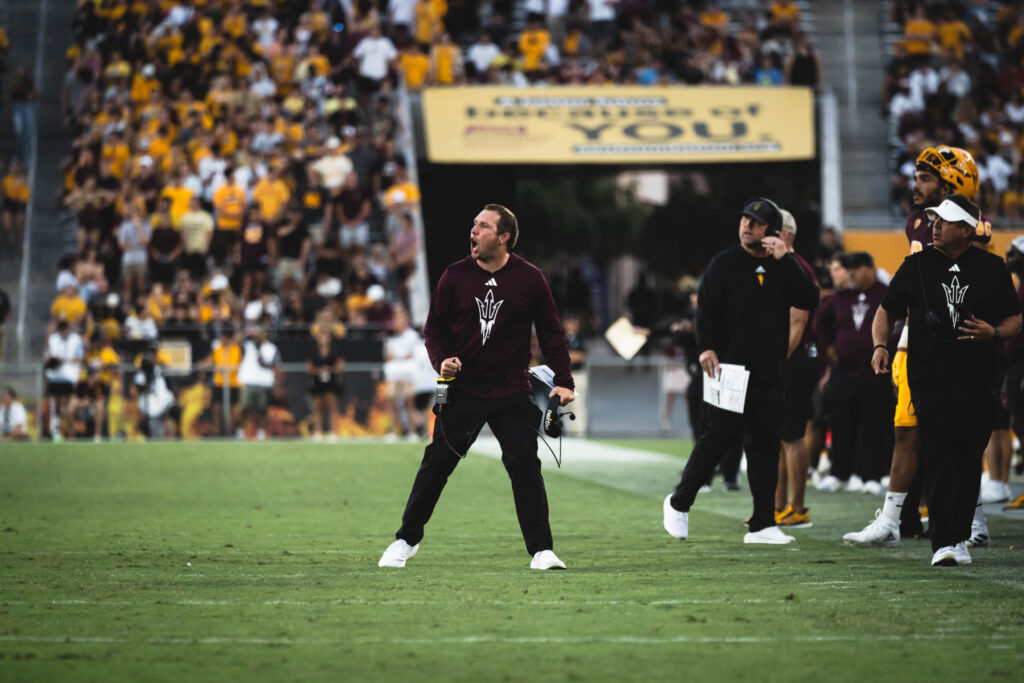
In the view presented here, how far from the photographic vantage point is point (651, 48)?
28656 millimetres

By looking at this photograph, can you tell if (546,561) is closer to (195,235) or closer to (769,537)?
(769,537)

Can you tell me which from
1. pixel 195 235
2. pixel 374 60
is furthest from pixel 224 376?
pixel 374 60

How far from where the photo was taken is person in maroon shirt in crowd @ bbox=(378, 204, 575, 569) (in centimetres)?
860

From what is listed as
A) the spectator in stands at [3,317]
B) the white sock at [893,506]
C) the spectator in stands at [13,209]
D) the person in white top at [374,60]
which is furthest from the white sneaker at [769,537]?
the spectator in stands at [13,209]

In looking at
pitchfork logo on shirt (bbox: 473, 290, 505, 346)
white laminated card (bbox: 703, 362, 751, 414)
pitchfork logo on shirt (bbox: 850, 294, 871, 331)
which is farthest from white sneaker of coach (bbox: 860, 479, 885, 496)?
pitchfork logo on shirt (bbox: 473, 290, 505, 346)

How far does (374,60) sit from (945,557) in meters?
20.1

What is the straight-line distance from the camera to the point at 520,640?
21.0 ft

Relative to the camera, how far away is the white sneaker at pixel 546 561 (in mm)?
8570

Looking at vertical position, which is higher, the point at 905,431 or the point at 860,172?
the point at 860,172

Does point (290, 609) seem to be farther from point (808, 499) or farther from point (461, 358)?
point (808, 499)

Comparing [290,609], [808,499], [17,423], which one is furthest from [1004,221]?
[290,609]

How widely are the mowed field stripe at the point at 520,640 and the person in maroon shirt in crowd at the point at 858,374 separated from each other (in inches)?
253

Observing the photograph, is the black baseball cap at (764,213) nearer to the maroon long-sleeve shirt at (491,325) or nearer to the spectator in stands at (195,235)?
the maroon long-sleeve shirt at (491,325)

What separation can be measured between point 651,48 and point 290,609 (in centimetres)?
2276
